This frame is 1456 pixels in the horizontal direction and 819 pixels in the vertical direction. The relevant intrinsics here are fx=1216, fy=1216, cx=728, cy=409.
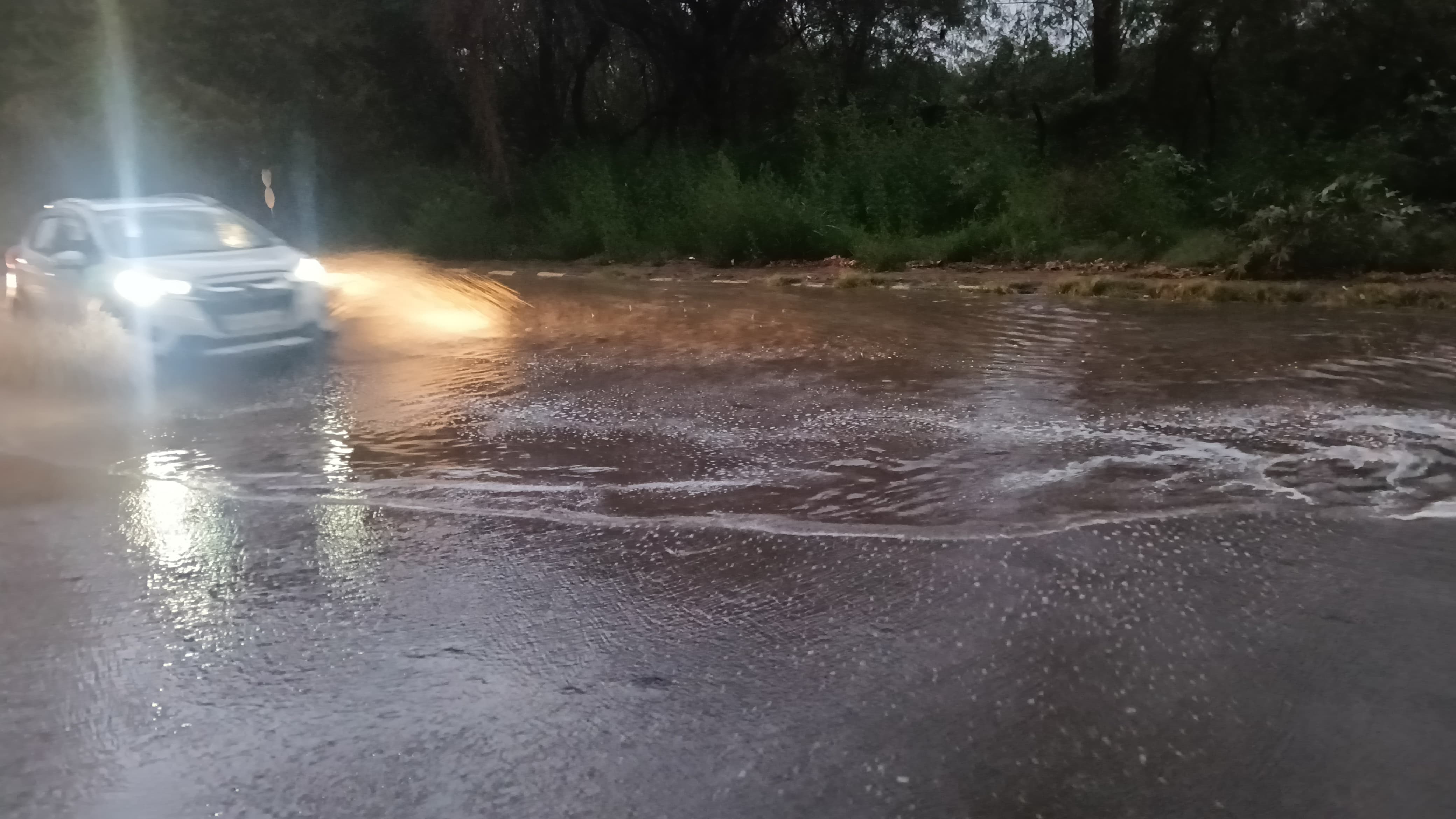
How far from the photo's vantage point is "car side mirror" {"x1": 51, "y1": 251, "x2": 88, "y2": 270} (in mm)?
10781

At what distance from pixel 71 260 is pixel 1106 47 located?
1667 cm

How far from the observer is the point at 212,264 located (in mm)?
10422

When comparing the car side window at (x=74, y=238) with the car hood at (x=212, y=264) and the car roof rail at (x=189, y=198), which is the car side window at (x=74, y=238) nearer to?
the car hood at (x=212, y=264)

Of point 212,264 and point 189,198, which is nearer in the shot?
point 212,264

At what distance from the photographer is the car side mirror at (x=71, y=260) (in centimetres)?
1078

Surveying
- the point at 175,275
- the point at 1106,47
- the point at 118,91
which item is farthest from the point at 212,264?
the point at 1106,47

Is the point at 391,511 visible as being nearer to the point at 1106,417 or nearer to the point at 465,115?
the point at 1106,417

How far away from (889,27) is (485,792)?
22.3 metres

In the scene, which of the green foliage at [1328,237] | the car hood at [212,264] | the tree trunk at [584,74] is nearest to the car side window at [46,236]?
the car hood at [212,264]

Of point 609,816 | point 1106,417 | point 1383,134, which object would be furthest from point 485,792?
point 1383,134

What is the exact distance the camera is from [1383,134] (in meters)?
16.8

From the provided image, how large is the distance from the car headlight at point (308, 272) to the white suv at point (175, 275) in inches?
0.5

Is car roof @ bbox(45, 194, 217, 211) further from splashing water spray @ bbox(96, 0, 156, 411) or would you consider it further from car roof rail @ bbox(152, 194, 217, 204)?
splashing water spray @ bbox(96, 0, 156, 411)

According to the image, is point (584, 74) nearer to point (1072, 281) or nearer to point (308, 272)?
point (1072, 281)
